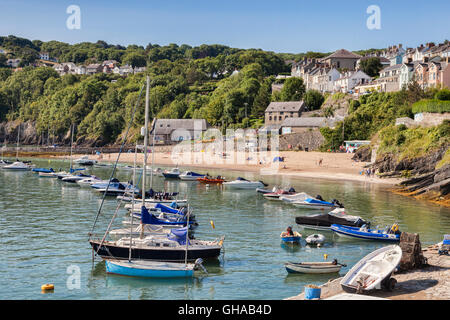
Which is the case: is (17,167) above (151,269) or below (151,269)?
above

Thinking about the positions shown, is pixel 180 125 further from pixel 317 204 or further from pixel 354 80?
pixel 317 204

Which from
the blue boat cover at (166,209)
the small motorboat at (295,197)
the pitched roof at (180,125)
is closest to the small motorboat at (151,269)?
the blue boat cover at (166,209)

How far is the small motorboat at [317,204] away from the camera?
45.2 m

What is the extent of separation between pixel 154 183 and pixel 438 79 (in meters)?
59.7

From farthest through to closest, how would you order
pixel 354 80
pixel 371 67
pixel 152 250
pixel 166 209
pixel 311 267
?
pixel 371 67 < pixel 354 80 < pixel 166 209 < pixel 152 250 < pixel 311 267

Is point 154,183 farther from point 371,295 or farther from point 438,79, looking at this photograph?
point 438,79

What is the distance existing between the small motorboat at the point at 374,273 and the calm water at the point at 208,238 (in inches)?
132

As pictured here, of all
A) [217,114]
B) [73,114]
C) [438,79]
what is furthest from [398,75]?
[73,114]

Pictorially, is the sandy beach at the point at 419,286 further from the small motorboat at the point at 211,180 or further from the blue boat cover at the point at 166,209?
the small motorboat at the point at 211,180

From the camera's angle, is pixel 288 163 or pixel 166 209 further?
pixel 288 163

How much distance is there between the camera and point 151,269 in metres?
23.7

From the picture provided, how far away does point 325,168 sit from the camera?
7744 cm

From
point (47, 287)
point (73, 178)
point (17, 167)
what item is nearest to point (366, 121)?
point (73, 178)

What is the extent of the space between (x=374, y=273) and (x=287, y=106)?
9594cm
